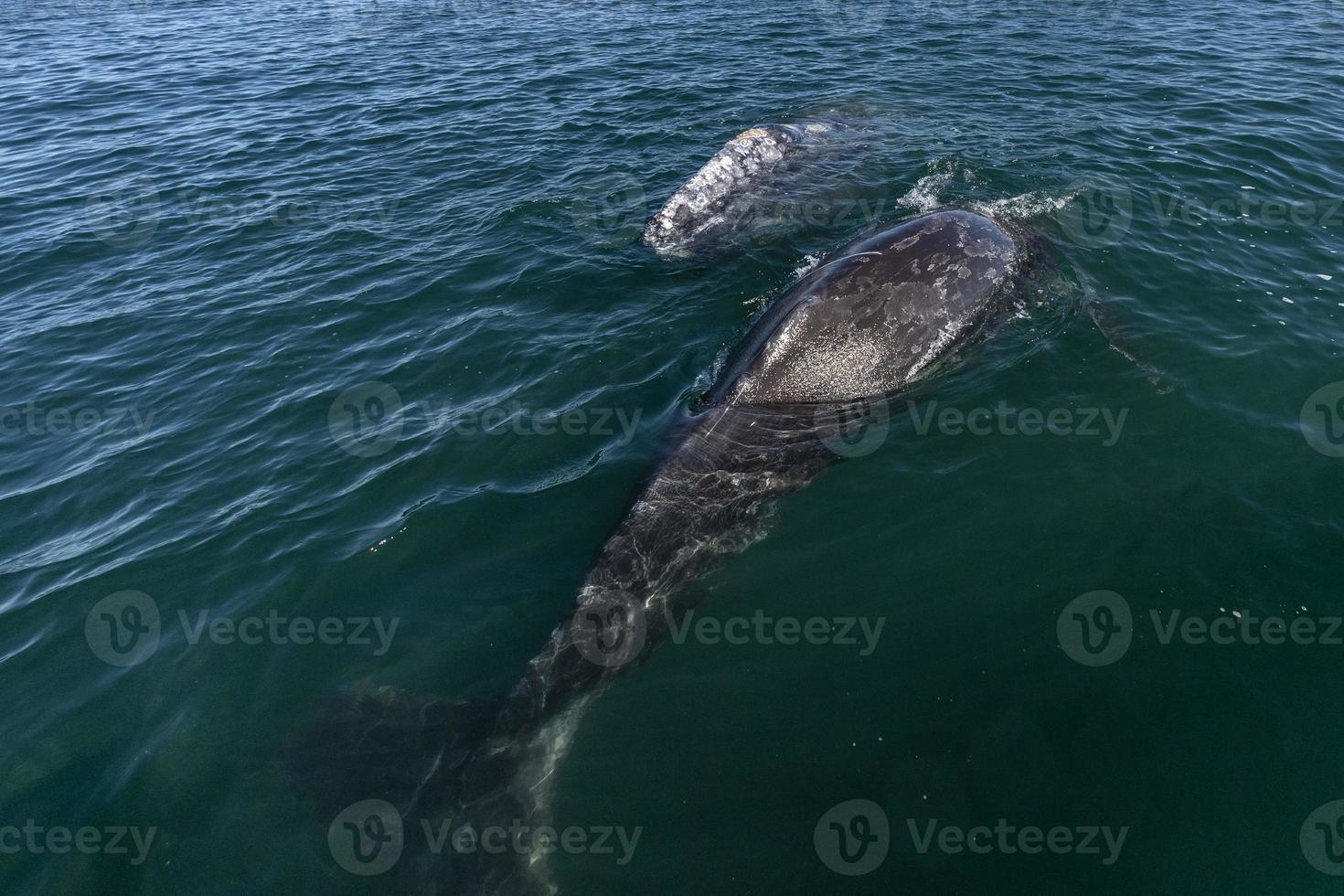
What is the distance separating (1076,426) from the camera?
37.6ft

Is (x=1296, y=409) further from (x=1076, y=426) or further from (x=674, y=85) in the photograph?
(x=674, y=85)

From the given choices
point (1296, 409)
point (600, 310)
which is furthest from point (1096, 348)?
point (600, 310)

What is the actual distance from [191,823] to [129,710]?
6.37 ft

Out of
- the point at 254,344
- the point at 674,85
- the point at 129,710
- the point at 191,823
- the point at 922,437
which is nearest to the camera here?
the point at 191,823

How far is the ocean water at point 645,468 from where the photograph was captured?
Result: 763 cm
